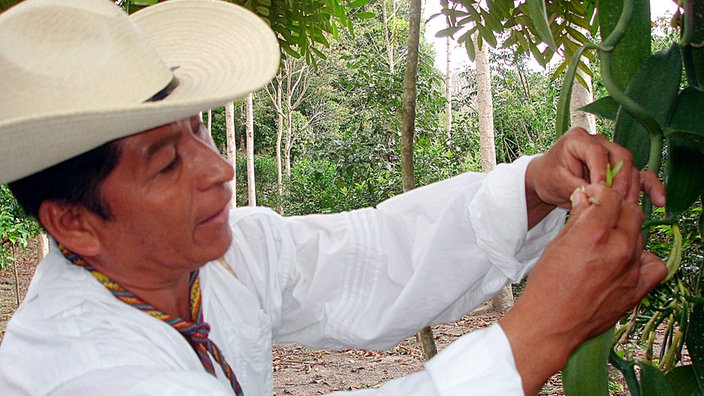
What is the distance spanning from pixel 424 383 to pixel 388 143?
3.94 metres

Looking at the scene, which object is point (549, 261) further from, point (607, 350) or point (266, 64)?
point (266, 64)

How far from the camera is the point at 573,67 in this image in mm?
592

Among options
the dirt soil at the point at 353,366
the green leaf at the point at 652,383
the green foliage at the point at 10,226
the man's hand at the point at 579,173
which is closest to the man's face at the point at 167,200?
the man's hand at the point at 579,173

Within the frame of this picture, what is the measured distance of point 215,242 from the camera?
64cm

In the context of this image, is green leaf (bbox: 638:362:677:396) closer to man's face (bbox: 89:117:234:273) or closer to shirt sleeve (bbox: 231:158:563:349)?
shirt sleeve (bbox: 231:158:563:349)

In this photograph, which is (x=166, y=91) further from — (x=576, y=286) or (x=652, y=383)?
(x=652, y=383)

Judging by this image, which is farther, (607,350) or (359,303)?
(359,303)

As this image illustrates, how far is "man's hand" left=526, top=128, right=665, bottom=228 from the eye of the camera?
1.86 ft

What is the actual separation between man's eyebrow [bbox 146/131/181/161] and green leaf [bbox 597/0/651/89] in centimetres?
39

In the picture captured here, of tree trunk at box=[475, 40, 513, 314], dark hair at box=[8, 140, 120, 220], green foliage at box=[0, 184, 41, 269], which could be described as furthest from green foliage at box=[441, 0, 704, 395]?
green foliage at box=[0, 184, 41, 269]

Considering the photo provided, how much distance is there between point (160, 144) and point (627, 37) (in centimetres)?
43

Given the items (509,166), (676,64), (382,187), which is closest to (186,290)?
(509,166)

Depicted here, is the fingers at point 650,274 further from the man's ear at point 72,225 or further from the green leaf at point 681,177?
the man's ear at point 72,225

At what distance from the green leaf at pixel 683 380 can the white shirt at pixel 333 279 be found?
0.75 ft
